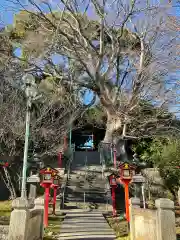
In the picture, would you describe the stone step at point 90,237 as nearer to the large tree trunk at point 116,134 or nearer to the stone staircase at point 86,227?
the stone staircase at point 86,227

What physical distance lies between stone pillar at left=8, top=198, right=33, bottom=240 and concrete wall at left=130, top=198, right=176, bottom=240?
2638 millimetres

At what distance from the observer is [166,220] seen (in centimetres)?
569

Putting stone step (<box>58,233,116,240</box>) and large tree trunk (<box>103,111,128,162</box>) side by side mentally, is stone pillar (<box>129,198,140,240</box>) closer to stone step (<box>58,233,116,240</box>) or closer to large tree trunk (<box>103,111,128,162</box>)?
stone step (<box>58,233,116,240</box>)

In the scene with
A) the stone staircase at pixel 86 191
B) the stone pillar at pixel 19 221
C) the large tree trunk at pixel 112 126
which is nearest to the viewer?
the stone pillar at pixel 19 221

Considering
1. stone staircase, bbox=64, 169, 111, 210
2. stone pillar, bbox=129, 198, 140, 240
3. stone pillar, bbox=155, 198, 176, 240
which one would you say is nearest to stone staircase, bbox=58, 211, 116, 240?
stone pillar, bbox=129, 198, 140, 240

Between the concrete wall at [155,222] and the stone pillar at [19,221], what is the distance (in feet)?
8.66

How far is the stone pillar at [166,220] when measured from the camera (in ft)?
18.5

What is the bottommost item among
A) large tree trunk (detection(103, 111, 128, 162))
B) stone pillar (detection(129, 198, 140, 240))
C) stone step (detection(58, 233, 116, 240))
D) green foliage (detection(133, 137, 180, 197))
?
stone step (detection(58, 233, 116, 240))

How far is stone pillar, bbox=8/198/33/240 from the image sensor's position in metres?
5.60

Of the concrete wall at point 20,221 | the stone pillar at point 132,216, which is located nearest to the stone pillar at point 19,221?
the concrete wall at point 20,221

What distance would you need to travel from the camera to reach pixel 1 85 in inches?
624

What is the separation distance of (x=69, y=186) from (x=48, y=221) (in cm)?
419

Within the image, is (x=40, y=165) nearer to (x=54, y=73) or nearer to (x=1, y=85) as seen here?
(x=1, y=85)

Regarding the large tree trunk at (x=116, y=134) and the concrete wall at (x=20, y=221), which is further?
the large tree trunk at (x=116, y=134)
